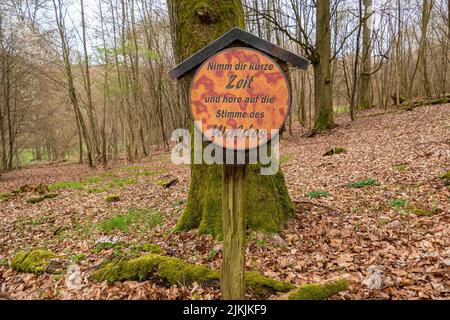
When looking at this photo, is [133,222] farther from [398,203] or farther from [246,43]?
[398,203]

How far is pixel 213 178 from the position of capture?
15.1 ft

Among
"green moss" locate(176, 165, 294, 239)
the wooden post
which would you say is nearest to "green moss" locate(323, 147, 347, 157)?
"green moss" locate(176, 165, 294, 239)

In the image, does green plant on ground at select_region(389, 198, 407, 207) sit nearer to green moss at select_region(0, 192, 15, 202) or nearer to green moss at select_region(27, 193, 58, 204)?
green moss at select_region(27, 193, 58, 204)

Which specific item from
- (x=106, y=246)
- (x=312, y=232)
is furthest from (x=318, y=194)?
(x=106, y=246)

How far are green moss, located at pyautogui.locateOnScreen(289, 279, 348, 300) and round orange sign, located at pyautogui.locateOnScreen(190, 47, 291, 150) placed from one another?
1.68 meters

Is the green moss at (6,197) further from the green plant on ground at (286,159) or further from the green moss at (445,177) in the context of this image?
the green moss at (445,177)

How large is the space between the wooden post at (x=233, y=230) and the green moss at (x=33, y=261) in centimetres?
304

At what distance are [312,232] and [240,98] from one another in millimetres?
2944

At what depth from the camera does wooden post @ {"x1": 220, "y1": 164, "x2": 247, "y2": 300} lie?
2521mm

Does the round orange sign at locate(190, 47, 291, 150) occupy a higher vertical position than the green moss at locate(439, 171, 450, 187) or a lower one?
higher
